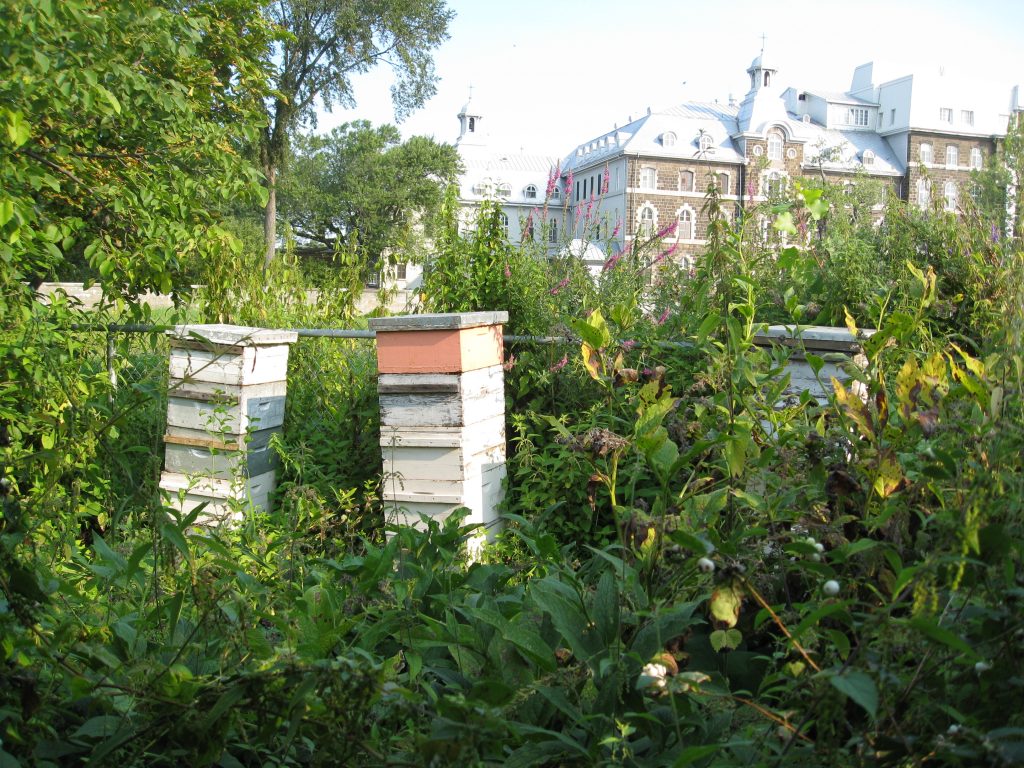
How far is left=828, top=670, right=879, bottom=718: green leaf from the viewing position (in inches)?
38.5

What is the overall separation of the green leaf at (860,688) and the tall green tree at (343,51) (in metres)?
26.7

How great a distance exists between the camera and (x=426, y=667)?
1.74m

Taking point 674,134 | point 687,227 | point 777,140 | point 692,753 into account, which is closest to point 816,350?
point 692,753

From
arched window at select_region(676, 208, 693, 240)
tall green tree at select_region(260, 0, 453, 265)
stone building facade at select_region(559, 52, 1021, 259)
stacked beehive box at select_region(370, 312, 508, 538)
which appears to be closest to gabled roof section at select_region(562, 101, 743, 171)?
stone building facade at select_region(559, 52, 1021, 259)

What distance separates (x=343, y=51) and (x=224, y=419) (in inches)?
1030

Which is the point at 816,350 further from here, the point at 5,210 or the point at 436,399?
the point at 5,210

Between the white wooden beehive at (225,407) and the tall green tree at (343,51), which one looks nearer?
the white wooden beehive at (225,407)

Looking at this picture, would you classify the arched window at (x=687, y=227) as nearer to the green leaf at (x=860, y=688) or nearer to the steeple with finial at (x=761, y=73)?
the steeple with finial at (x=761, y=73)

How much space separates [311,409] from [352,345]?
688 millimetres

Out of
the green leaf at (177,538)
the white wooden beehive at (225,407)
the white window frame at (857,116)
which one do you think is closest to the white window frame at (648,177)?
the white window frame at (857,116)

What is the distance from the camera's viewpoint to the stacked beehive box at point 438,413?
4.16m

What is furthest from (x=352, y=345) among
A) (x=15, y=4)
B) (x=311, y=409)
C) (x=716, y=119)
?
(x=716, y=119)

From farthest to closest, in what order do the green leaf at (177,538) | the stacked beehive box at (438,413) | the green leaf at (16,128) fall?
the stacked beehive box at (438,413) → the green leaf at (16,128) → the green leaf at (177,538)

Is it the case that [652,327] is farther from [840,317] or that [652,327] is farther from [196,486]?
[196,486]
